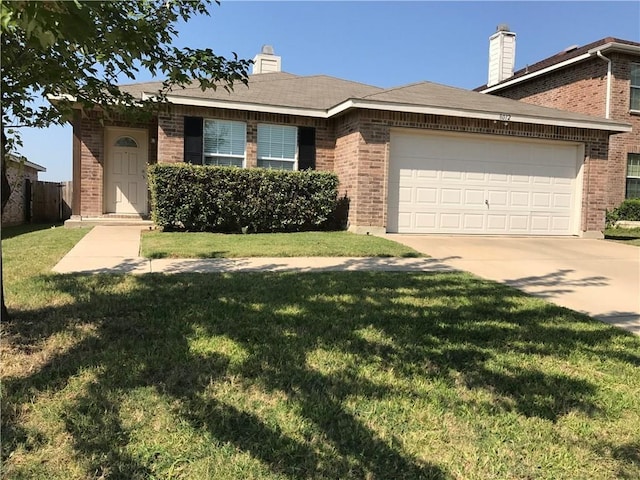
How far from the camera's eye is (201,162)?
479 inches

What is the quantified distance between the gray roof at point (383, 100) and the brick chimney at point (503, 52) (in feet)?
24.2

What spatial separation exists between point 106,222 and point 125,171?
168cm

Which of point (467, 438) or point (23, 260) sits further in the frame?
point (23, 260)

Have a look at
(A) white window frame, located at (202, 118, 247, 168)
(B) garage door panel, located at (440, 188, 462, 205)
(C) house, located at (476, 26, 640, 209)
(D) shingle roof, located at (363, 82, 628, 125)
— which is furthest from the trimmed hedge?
(C) house, located at (476, 26, 640, 209)

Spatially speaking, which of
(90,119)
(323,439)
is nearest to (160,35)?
(323,439)

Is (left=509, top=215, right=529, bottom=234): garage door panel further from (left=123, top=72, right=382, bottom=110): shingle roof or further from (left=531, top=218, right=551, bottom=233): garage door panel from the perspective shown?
(left=123, top=72, right=382, bottom=110): shingle roof

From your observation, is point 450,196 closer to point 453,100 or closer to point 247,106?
point 453,100

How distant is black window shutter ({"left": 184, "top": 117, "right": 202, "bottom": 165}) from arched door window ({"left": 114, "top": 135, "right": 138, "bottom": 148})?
2.81 metres

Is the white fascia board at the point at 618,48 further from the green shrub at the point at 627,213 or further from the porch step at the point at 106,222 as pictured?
the porch step at the point at 106,222

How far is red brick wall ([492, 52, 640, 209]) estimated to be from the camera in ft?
53.9

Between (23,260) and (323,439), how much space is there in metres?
6.18

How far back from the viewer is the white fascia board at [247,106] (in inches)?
459

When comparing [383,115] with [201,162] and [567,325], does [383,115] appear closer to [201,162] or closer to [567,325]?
[201,162]

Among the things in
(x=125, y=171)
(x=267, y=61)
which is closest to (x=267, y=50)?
(x=267, y=61)
